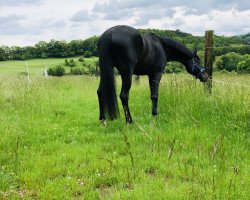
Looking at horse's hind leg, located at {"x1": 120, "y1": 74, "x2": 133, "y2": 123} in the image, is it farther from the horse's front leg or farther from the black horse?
the horse's front leg

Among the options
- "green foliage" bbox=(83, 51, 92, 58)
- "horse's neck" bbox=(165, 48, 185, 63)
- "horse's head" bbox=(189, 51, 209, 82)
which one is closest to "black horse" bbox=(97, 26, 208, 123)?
"horse's neck" bbox=(165, 48, 185, 63)

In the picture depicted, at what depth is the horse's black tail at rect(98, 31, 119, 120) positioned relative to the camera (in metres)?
7.21

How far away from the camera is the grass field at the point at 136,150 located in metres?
3.88

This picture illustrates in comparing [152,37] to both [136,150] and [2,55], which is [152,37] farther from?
[2,55]

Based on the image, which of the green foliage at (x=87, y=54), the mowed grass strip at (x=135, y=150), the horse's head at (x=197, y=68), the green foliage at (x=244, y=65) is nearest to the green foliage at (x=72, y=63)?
the green foliage at (x=87, y=54)

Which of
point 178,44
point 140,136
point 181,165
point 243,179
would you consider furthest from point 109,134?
point 178,44

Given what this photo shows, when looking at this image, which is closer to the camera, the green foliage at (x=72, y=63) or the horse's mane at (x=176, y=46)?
the horse's mane at (x=176, y=46)

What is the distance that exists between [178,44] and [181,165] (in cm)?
557

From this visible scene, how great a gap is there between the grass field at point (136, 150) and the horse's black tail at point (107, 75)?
421mm

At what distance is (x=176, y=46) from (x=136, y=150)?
498 centimetres

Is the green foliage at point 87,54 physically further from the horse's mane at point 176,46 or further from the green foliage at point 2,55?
the horse's mane at point 176,46

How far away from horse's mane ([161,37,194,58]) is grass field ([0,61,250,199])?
40.7 inches

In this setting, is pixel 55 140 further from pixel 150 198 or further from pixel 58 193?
pixel 150 198

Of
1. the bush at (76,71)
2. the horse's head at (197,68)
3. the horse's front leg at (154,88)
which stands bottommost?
the bush at (76,71)
